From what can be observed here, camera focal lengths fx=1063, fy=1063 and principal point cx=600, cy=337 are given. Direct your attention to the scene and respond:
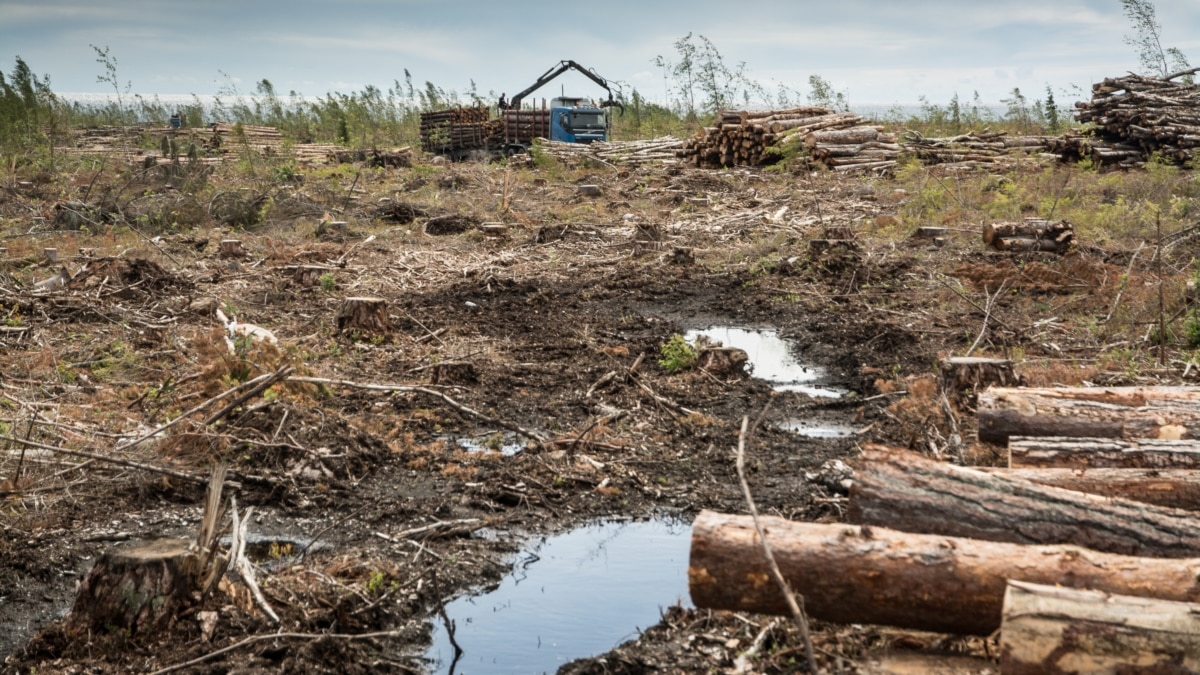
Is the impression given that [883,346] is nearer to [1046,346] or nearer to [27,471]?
[1046,346]

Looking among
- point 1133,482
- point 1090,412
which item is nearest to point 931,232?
point 1090,412

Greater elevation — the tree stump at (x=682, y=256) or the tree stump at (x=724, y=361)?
the tree stump at (x=682, y=256)

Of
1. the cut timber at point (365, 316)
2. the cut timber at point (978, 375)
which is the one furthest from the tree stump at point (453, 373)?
the cut timber at point (978, 375)

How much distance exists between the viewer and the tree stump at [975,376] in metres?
6.47

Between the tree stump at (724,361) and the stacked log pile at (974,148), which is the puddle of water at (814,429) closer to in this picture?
the tree stump at (724,361)

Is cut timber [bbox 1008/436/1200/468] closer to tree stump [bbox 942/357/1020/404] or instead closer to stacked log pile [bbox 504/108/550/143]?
tree stump [bbox 942/357/1020/404]

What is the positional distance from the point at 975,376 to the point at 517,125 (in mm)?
20929

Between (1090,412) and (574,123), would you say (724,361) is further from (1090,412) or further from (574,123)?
(574,123)

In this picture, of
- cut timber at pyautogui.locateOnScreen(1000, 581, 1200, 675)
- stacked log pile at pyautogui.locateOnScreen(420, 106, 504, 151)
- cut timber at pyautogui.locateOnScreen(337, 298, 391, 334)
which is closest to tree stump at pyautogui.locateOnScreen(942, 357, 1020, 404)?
cut timber at pyautogui.locateOnScreen(1000, 581, 1200, 675)

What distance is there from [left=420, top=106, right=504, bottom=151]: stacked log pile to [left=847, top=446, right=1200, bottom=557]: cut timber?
2347cm

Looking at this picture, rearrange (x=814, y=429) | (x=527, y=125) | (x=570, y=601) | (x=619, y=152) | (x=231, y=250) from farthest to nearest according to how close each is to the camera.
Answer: (x=527, y=125) → (x=619, y=152) → (x=231, y=250) → (x=814, y=429) → (x=570, y=601)

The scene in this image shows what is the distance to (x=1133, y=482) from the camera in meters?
4.15

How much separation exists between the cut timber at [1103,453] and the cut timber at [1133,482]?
0.14m

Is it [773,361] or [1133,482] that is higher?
[1133,482]
